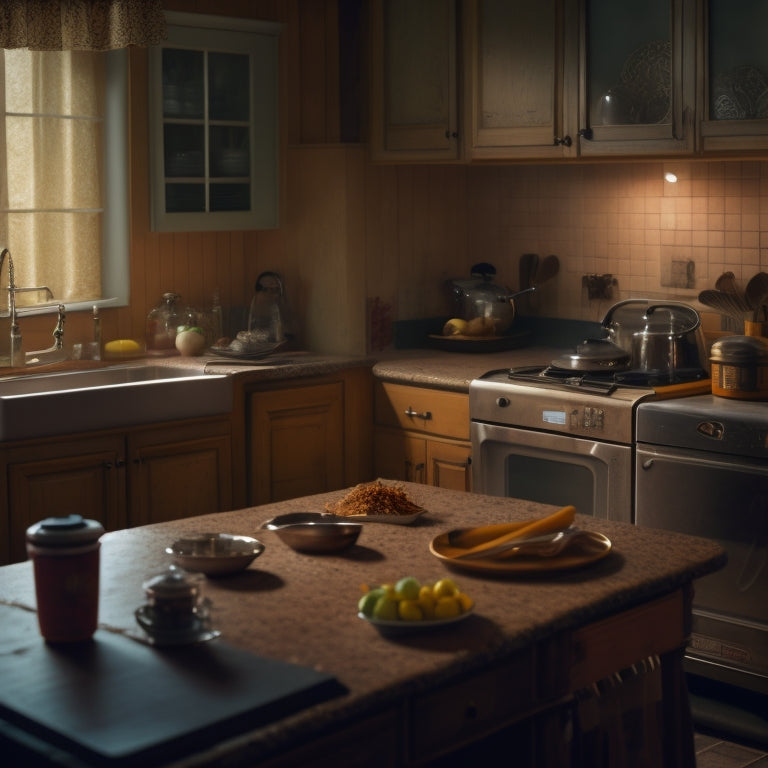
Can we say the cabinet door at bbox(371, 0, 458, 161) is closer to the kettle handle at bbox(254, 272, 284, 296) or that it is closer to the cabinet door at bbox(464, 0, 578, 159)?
the cabinet door at bbox(464, 0, 578, 159)

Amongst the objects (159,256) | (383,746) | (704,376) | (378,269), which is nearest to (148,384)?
(159,256)

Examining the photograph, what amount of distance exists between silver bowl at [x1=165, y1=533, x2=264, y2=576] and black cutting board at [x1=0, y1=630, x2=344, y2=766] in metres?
0.34

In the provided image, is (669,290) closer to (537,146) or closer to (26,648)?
Result: (537,146)

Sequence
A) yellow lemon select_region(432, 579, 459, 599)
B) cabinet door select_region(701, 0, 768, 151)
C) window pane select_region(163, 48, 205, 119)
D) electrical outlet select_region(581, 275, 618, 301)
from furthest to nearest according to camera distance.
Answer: electrical outlet select_region(581, 275, 618, 301), window pane select_region(163, 48, 205, 119), cabinet door select_region(701, 0, 768, 151), yellow lemon select_region(432, 579, 459, 599)

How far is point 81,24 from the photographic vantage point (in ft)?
8.87

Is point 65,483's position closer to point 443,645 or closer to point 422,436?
point 422,436

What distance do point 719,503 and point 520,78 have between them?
5.84ft

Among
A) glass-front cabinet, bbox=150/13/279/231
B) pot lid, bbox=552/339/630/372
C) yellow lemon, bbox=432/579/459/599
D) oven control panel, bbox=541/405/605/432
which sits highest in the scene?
glass-front cabinet, bbox=150/13/279/231

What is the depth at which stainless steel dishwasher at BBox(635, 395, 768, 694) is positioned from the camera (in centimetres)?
384

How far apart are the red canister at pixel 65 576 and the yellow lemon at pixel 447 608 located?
0.54 meters

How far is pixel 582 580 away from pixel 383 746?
0.59 meters

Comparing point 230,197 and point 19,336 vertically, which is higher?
point 230,197

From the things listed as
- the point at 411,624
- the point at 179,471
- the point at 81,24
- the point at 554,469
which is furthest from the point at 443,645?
the point at 179,471

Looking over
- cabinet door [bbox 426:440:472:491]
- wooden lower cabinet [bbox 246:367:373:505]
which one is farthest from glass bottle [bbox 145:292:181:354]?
cabinet door [bbox 426:440:472:491]
